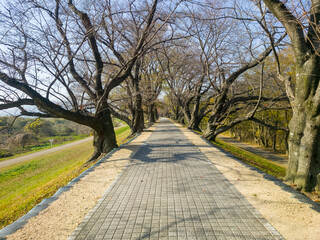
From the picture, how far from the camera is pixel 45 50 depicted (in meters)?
7.23

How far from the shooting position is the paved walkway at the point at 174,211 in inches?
106

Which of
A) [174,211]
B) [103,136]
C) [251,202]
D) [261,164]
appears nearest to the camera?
[174,211]

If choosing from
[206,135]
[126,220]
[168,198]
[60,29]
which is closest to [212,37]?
[206,135]

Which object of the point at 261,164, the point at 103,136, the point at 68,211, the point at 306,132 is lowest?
the point at 261,164

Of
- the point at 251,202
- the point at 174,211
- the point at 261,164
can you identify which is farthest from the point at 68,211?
the point at 261,164

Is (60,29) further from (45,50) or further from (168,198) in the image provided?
(168,198)

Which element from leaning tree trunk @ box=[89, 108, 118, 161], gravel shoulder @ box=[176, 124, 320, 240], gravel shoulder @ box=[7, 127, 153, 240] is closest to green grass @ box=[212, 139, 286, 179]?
gravel shoulder @ box=[176, 124, 320, 240]

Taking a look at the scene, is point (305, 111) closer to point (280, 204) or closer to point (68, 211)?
point (280, 204)

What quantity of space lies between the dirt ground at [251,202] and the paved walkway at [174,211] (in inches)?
7.6

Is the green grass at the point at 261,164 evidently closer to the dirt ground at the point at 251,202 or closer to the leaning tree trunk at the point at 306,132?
the leaning tree trunk at the point at 306,132

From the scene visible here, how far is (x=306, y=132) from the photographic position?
4730mm

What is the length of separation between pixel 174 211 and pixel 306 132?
12.8ft

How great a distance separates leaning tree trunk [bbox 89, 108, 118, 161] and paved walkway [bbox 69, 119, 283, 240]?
15.4ft

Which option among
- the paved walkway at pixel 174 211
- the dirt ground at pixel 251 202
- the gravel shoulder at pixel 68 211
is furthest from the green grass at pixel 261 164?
the gravel shoulder at pixel 68 211
